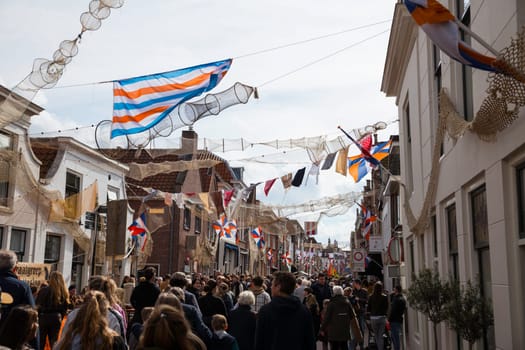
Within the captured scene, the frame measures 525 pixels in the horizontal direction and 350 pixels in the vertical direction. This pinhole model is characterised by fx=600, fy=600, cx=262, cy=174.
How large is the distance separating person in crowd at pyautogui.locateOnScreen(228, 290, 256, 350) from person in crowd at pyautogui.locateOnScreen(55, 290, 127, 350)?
3.56m

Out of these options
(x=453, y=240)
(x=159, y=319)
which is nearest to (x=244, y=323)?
(x=453, y=240)

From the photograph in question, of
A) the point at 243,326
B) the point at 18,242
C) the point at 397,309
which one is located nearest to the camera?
the point at 243,326

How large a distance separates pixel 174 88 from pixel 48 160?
1263 cm

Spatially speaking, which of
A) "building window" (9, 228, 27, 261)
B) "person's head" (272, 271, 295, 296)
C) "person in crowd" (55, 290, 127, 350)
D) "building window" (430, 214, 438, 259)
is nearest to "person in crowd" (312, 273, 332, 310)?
"building window" (430, 214, 438, 259)

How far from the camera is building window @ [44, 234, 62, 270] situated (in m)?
19.5

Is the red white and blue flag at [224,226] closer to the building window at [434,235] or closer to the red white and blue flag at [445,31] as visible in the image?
the building window at [434,235]

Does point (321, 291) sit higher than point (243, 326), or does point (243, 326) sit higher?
point (321, 291)

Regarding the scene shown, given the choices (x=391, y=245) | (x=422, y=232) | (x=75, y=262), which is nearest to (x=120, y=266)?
(x=75, y=262)

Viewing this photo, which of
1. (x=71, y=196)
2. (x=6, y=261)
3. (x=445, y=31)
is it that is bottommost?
(x=6, y=261)

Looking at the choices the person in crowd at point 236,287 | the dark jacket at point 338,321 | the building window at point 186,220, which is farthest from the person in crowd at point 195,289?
the building window at point 186,220

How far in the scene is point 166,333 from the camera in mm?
3568

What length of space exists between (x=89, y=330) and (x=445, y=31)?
4216mm

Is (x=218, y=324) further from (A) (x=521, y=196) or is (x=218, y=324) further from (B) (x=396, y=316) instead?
(B) (x=396, y=316)

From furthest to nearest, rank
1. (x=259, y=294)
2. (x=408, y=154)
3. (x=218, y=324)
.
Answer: (x=408, y=154)
(x=259, y=294)
(x=218, y=324)
